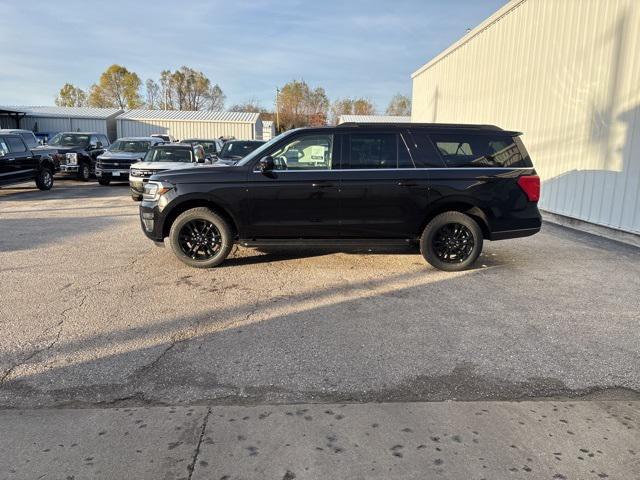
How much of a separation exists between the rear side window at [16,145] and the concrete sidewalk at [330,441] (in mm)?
14176

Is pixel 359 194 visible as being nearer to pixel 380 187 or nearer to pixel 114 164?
pixel 380 187

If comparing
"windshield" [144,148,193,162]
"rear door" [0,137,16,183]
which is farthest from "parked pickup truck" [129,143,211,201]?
"rear door" [0,137,16,183]

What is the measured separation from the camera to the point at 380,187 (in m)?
6.46

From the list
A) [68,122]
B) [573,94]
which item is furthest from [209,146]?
[68,122]

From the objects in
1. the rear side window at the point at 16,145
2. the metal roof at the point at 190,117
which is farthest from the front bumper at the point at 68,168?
the metal roof at the point at 190,117

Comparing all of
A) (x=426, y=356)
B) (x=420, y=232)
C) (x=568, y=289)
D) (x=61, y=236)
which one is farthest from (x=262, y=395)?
(x=61, y=236)

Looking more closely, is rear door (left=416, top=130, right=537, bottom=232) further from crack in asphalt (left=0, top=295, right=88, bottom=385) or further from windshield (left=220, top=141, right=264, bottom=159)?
windshield (left=220, top=141, right=264, bottom=159)

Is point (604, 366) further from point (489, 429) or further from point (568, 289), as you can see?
point (568, 289)

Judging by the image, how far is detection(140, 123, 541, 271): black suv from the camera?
646cm

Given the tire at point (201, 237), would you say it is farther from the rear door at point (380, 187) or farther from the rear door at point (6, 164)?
the rear door at point (6, 164)

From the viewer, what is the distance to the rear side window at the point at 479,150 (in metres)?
6.64

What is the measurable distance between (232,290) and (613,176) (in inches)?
297

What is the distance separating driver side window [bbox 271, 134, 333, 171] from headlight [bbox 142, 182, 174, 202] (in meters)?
1.47

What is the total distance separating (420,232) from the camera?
265 inches
